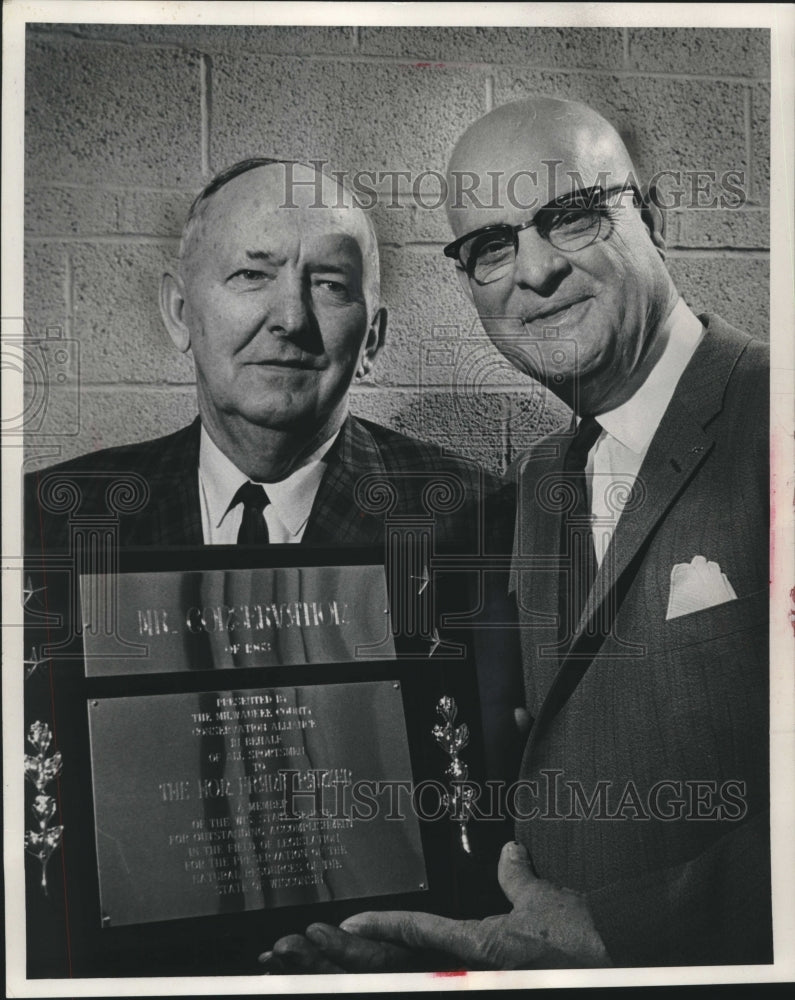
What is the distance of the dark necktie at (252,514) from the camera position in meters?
2.30

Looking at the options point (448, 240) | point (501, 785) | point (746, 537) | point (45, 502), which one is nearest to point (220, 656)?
point (45, 502)

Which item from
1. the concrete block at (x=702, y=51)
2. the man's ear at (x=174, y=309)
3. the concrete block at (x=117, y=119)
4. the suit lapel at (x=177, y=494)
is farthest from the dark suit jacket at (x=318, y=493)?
the concrete block at (x=702, y=51)

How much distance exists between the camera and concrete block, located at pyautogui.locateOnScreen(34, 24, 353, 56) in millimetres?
2289

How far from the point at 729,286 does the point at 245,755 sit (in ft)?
5.47

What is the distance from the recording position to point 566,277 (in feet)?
7.50

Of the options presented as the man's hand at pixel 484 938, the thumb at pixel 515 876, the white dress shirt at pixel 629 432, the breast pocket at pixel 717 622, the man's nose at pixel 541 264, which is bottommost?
the man's hand at pixel 484 938

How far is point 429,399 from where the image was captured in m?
2.32

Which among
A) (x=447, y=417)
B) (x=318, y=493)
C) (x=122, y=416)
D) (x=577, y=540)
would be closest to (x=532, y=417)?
(x=447, y=417)

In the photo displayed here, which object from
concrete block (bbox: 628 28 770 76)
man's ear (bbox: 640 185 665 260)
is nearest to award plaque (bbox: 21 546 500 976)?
man's ear (bbox: 640 185 665 260)

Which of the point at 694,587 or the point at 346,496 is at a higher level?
the point at 346,496

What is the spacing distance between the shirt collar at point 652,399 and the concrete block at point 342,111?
731mm

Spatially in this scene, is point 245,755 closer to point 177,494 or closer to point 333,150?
point 177,494

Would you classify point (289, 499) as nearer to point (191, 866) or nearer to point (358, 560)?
point (358, 560)

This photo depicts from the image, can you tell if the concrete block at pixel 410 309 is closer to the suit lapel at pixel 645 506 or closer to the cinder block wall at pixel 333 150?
the cinder block wall at pixel 333 150
